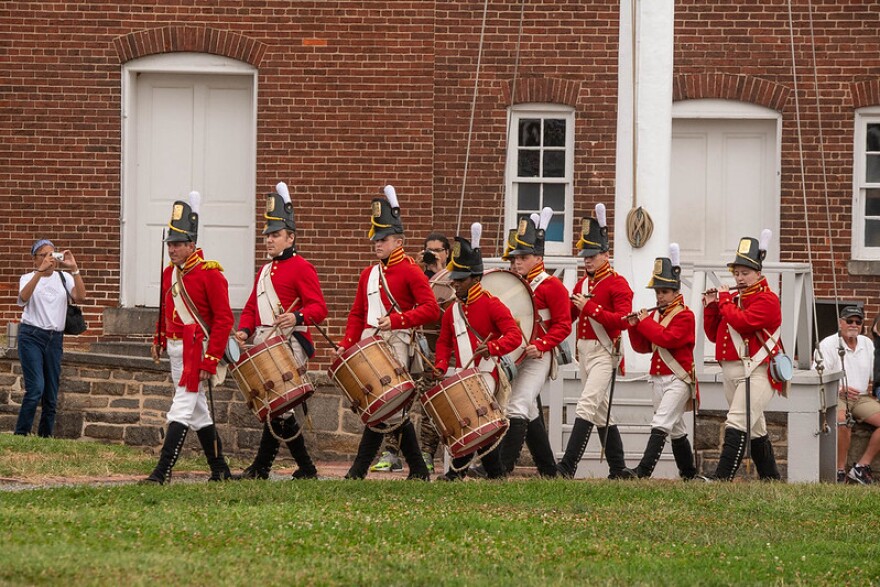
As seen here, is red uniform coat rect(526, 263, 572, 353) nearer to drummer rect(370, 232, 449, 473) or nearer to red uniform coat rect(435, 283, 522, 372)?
red uniform coat rect(435, 283, 522, 372)

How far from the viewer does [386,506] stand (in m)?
10.5

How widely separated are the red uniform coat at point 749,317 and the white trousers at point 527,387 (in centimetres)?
136

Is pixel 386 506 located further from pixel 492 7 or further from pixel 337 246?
pixel 492 7

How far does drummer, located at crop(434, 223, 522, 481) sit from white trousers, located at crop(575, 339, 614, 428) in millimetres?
983

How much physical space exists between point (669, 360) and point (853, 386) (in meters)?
3.58

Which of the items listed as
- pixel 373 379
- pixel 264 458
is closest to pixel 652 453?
pixel 373 379

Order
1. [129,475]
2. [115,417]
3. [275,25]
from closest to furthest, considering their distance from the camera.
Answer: [129,475] < [115,417] < [275,25]

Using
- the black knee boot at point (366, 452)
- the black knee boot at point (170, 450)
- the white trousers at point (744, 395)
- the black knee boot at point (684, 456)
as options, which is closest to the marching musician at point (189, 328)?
the black knee boot at point (170, 450)

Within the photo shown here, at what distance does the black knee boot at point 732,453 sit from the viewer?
1280cm

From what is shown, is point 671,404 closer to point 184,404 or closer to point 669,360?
point 669,360

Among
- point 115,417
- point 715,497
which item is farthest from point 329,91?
point 715,497

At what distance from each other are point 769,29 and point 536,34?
2443 millimetres

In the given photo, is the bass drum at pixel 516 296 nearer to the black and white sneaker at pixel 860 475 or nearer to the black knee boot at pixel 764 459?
the black knee boot at pixel 764 459

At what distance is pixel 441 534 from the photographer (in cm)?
965
